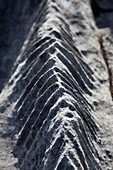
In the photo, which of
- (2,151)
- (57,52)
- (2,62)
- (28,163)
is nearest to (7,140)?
(2,151)

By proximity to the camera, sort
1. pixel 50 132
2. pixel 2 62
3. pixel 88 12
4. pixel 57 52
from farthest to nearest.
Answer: pixel 88 12
pixel 2 62
pixel 57 52
pixel 50 132

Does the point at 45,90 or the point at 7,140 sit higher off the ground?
the point at 45,90

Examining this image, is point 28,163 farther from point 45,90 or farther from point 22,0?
point 22,0

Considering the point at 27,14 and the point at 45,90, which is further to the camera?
the point at 27,14

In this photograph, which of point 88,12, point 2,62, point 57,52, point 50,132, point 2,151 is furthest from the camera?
point 88,12

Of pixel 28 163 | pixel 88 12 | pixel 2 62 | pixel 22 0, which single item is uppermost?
pixel 22 0
